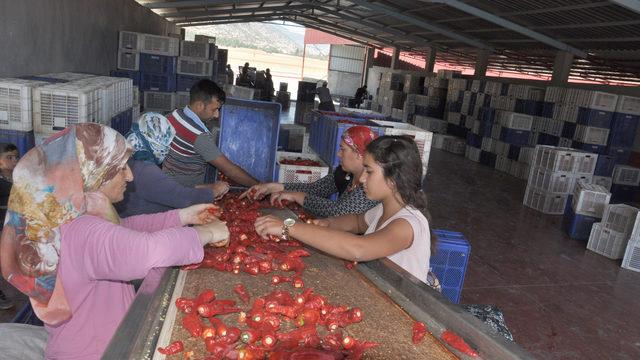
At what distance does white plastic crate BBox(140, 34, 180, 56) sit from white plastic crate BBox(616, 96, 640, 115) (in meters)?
10.3

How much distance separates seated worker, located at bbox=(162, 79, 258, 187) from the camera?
3.90 meters

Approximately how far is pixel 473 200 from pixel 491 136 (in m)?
5.17

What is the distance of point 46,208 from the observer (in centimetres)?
166

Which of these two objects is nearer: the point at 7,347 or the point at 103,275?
the point at 103,275

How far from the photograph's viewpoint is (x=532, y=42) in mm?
14359

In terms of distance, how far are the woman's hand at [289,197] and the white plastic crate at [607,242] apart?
585 cm

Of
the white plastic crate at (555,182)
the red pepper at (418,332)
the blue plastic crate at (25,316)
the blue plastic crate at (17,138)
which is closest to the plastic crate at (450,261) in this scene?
the red pepper at (418,332)

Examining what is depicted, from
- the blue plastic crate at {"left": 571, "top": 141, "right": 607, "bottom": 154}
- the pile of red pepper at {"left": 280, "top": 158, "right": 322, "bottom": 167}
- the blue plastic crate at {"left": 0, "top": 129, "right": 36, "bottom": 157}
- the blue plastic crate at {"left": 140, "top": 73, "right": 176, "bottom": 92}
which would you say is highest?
the blue plastic crate at {"left": 140, "top": 73, "right": 176, "bottom": 92}

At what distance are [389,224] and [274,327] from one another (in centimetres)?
91

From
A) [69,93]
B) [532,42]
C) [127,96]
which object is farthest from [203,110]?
[532,42]

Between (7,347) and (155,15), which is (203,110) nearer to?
(7,347)

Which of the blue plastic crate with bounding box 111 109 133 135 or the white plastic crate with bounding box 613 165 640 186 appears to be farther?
the white plastic crate with bounding box 613 165 640 186

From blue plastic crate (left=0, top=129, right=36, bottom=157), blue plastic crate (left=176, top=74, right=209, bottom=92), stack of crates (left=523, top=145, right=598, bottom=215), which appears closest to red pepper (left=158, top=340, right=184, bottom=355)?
blue plastic crate (left=0, top=129, right=36, bottom=157)

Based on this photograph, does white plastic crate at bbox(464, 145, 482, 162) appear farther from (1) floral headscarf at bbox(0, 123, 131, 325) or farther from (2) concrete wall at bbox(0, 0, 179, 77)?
(1) floral headscarf at bbox(0, 123, 131, 325)
